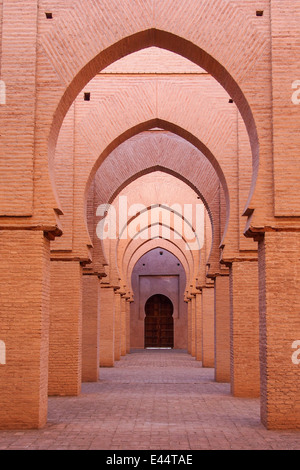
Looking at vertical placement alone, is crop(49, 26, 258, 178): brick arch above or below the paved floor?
above

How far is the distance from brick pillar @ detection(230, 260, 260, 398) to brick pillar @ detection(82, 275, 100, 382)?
12.9ft

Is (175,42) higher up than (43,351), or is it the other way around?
(175,42)

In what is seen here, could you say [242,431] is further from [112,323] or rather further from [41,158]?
[112,323]

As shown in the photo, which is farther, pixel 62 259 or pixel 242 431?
pixel 62 259

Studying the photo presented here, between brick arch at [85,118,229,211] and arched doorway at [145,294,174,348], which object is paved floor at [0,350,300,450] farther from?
arched doorway at [145,294,174,348]

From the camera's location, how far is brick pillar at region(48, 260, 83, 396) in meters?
12.1

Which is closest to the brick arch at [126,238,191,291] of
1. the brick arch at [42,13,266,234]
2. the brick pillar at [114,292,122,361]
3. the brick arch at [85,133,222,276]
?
the brick pillar at [114,292,122,361]

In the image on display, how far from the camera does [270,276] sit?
8438 mm

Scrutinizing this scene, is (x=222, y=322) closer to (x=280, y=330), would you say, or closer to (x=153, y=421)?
(x=153, y=421)

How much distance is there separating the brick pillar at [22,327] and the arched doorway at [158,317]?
2831cm

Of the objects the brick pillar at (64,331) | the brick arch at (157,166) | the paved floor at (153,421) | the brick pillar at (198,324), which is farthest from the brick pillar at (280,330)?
the brick pillar at (198,324)

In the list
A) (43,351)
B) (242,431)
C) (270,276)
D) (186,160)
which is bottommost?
(242,431)
